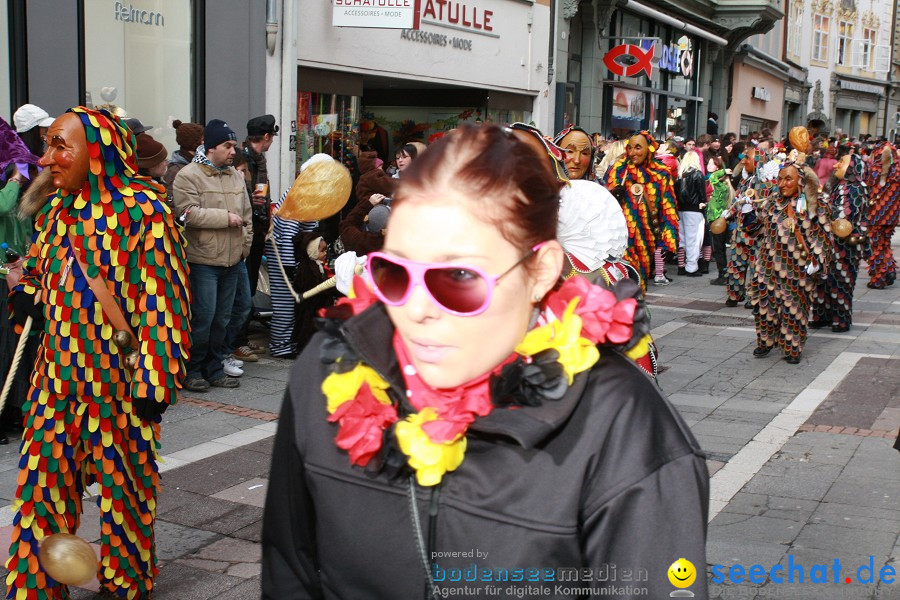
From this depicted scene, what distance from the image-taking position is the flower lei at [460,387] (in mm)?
1987

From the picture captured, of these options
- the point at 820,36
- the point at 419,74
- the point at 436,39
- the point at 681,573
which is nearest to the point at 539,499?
the point at 681,573

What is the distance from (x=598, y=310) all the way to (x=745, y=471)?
15.1 ft

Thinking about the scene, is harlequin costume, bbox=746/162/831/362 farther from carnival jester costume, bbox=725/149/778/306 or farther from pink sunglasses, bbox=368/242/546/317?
pink sunglasses, bbox=368/242/546/317

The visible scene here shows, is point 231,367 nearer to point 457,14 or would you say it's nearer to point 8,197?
point 8,197

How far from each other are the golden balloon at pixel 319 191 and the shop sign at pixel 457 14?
27.1 ft

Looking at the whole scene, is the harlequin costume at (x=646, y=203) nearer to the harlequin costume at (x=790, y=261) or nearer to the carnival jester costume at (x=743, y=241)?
the harlequin costume at (x=790, y=261)

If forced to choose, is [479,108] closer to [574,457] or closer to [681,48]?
[681,48]

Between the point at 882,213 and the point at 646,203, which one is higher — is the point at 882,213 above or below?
below

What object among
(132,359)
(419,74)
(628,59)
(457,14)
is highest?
(457,14)

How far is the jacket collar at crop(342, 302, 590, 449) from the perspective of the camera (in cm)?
192

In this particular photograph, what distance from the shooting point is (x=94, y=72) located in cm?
1024

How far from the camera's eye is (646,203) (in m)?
9.70

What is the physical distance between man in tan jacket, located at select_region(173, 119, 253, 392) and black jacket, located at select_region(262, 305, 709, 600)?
5.87 m

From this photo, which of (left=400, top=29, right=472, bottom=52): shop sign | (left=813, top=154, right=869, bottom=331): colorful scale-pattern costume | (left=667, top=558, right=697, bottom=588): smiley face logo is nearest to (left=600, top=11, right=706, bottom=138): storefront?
(left=400, top=29, right=472, bottom=52): shop sign
